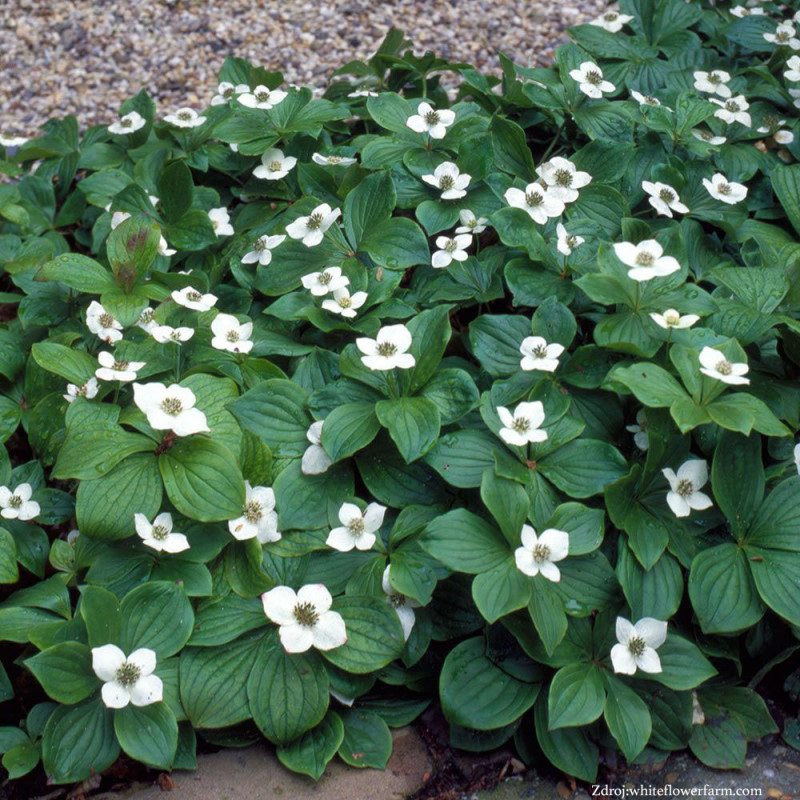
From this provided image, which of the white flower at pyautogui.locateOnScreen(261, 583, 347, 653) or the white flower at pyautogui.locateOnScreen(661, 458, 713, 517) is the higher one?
the white flower at pyautogui.locateOnScreen(661, 458, 713, 517)

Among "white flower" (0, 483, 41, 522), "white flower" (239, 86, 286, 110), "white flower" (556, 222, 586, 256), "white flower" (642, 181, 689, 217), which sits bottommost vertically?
"white flower" (0, 483, 41, 522)

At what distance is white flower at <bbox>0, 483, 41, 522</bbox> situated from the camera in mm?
2299

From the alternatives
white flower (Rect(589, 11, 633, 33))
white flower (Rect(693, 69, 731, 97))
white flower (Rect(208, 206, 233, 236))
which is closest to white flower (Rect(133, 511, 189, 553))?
white flower (Rect(208, 206, 233, 236))

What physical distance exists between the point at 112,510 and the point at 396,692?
2.81 ft

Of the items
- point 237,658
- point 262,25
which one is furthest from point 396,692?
point 262,25

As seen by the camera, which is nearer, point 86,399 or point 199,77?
point 86,399

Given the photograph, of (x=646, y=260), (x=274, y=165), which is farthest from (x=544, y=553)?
(x=274, y=165)

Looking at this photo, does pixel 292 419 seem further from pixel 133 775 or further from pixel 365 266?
pixel 133 775

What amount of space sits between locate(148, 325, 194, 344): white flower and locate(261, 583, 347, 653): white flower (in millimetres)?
827

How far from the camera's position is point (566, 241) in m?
2.55

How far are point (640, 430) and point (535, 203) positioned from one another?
0.84 m

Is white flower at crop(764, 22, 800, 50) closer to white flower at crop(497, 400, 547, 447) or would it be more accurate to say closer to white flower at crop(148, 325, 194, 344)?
white flower at crop(497, 400, 547, 447)

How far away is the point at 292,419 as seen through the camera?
231 centimetres

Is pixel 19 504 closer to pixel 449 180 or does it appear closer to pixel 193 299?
pixel 193 299
